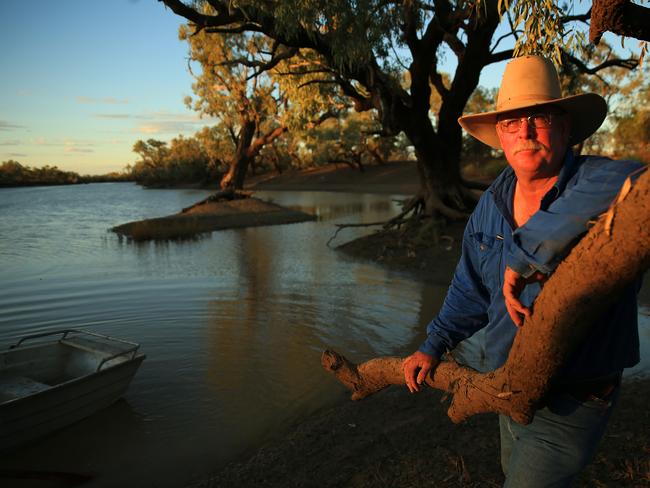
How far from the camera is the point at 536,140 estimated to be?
6.69ft

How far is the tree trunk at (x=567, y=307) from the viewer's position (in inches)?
53.2

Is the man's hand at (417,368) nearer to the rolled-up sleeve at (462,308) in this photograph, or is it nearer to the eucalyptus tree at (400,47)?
the rolled-up sleeve at (462,308)

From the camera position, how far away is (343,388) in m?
5.53

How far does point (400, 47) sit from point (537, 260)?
40.8ft

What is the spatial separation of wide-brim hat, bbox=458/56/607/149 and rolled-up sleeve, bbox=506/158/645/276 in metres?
0.43

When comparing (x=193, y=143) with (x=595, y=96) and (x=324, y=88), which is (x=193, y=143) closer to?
(x=324, y=88)

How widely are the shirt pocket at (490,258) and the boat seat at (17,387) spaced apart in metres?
4.29

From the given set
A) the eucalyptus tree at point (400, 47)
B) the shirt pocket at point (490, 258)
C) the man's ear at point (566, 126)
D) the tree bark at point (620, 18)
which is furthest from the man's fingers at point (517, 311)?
the eucalyptus tree at point (400, 47)

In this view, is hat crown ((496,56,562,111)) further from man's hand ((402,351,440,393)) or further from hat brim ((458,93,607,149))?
man's hand ((402,351,440,393))

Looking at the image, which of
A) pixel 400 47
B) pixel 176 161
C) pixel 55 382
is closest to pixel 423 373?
pixel 55 382

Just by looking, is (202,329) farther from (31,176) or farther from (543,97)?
(31,176)

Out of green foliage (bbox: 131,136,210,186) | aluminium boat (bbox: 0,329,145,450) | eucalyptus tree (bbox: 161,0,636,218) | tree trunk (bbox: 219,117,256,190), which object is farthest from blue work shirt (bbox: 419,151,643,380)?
green foliage (bbox: 131,136,210,186)

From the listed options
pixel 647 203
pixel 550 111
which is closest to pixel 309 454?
pixel 550 111

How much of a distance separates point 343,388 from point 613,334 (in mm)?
3950
